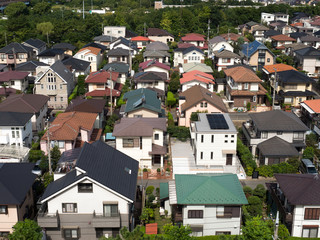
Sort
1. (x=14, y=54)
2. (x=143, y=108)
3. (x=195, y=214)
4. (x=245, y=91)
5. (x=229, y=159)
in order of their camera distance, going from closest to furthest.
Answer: (x=195, y=214) < (x=229, y=159) < (x=143, y=108) < (x=245, y=91) < (x=14, y=54)

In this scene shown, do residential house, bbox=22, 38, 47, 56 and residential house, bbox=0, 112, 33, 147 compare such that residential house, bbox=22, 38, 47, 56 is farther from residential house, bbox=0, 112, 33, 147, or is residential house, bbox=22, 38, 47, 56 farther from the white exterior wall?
the white exterior wall

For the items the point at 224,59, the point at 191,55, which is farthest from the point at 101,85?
the point at 224,59

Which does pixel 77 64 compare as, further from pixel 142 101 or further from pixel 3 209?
pixel 3 209

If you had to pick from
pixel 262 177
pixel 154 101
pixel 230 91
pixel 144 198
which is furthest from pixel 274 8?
pixel 144 198

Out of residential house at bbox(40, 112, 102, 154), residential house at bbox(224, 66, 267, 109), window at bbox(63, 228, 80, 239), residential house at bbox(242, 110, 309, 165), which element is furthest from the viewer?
residential house at bbox(224, 66, 267, 109)

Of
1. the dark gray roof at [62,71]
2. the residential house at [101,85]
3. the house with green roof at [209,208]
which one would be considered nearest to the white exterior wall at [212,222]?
the house with green roof at [209,208]

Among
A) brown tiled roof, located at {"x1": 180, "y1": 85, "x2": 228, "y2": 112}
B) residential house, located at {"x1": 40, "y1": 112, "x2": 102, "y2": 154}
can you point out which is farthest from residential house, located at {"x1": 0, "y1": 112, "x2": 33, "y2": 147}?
brown tiled roof, located at {"x1": 180, "y1": 85, "x2": 228, "y2": 112}
